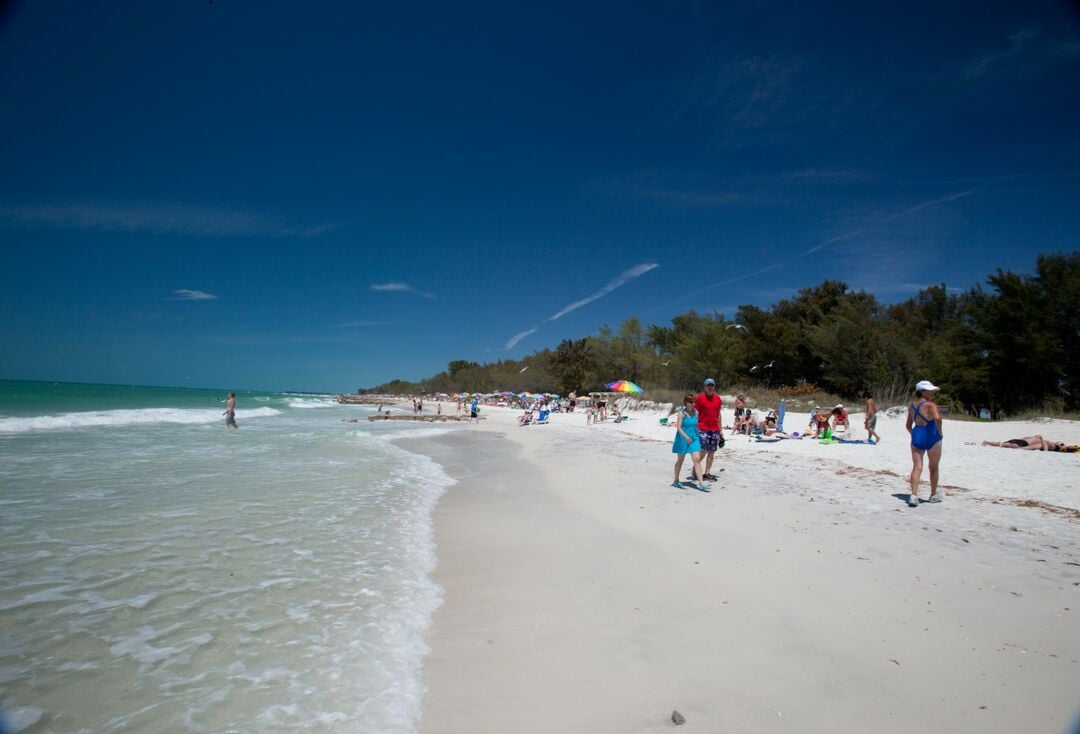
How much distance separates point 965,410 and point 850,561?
28130 mm

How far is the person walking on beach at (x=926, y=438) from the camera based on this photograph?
7.21 meters

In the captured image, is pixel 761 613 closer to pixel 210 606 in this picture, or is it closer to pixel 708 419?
pixel 210 606

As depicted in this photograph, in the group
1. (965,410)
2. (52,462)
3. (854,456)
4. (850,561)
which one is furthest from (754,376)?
(52,462)

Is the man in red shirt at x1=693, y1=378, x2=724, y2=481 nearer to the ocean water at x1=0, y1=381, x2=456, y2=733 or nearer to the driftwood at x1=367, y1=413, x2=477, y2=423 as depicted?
the ocean water at x1=0, y1=381, x2=456, y2=733

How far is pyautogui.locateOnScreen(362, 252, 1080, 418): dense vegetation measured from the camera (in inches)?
814

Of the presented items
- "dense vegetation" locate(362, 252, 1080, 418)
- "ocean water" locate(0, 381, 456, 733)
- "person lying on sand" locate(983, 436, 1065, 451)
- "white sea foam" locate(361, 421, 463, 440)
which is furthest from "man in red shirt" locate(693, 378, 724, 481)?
"dense vegetation" locate(362, 252, 1080, 418)

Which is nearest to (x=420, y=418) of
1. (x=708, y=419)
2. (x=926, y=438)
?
(x=708, y=419)

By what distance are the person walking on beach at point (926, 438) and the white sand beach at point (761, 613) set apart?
29cm

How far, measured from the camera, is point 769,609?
3717mm

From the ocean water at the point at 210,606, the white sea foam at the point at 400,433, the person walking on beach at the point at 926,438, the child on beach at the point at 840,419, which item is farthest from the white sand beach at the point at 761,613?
the white sea foam at the point at 400,433

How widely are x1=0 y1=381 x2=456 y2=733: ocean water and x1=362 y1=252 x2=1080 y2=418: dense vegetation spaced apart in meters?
26.6

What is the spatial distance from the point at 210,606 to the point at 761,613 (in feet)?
14.1

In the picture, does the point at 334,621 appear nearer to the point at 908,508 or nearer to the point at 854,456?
the point at 908,508

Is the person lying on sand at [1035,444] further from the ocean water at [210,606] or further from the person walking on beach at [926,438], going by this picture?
the ocean water at [210,606]
